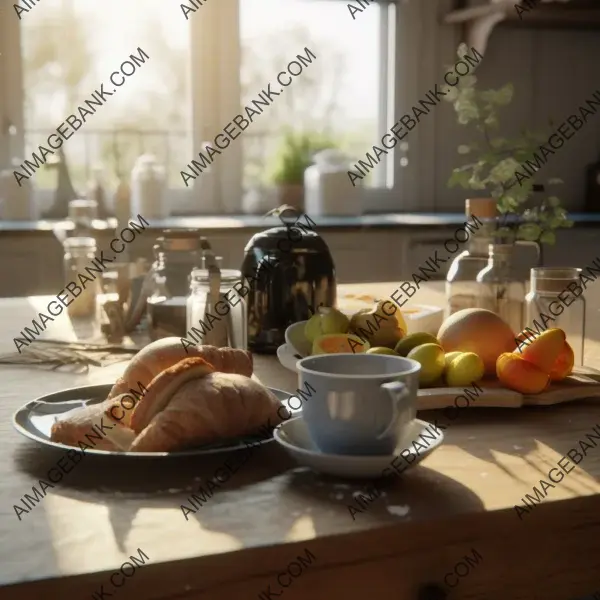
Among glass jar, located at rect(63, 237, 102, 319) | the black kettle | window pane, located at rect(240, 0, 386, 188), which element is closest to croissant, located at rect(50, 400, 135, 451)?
the black kettle

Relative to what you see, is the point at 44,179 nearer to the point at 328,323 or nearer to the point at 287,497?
the point at 328,323

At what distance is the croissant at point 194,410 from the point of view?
2.46 ft

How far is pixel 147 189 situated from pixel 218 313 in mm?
1963

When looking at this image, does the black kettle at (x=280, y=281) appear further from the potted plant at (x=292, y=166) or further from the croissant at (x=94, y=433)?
the potted plant at (x=292, y=166)

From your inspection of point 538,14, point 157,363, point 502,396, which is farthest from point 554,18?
point 157,363

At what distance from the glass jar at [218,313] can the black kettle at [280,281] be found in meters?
0.09

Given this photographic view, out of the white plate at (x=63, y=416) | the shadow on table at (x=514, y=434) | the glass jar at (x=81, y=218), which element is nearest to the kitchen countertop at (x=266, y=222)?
the glass jar at (x=81, y=218)

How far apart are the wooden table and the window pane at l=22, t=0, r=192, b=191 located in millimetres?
2513

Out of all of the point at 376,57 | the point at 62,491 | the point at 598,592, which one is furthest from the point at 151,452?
the point at 376,57

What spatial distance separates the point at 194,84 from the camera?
128 inches

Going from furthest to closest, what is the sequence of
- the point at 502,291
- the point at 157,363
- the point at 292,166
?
1. the point at 292,166
2. the point at 502,291
3. the point at 157,363

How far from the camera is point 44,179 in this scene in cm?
317

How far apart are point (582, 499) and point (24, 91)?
2.79 meters

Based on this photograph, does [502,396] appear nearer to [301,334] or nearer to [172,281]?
[301,334]
